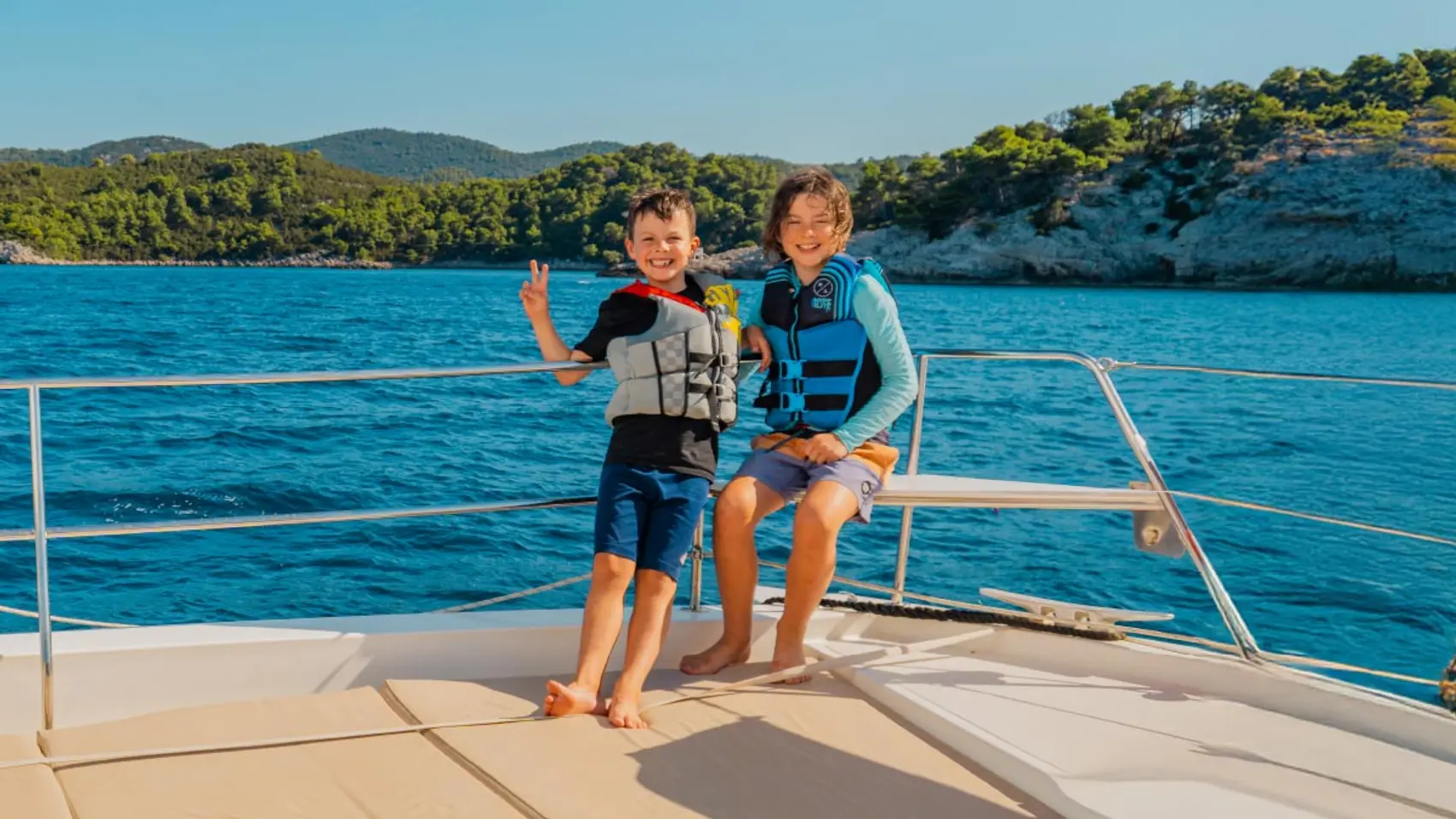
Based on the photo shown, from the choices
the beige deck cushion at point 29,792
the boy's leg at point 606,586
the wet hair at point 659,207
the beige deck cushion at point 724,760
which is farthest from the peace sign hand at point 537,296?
the beige deck cushion at point 29,792

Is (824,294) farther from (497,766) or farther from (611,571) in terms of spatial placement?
(497,766)

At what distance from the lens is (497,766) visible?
6.75ft

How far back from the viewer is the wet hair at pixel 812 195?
2.81 meters

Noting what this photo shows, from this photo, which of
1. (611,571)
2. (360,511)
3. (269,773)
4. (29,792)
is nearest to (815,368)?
(611,571)

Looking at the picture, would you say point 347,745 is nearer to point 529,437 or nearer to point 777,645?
point 777,645

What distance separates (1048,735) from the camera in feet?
7.22

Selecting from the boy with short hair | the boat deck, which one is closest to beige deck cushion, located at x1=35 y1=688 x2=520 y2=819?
the boat deck

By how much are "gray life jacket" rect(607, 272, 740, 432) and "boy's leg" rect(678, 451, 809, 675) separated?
152 mm

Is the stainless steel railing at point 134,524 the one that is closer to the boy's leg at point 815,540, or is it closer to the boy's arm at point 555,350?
the boy's arm at point 555,350

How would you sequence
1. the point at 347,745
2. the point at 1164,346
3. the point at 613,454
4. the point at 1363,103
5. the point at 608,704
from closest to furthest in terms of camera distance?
the point at 347,745, the point at 608,704, the point at 613,454, the point at 1164,346, the point at 1363,103

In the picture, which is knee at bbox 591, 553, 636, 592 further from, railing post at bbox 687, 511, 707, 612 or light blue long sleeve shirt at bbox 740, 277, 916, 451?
light blue long sleeve shirt at bbox 740, 277, 916, 451

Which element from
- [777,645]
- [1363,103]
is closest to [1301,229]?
[1363,103]

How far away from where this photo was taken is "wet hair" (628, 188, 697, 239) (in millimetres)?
2631

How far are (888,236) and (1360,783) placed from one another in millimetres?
83791
